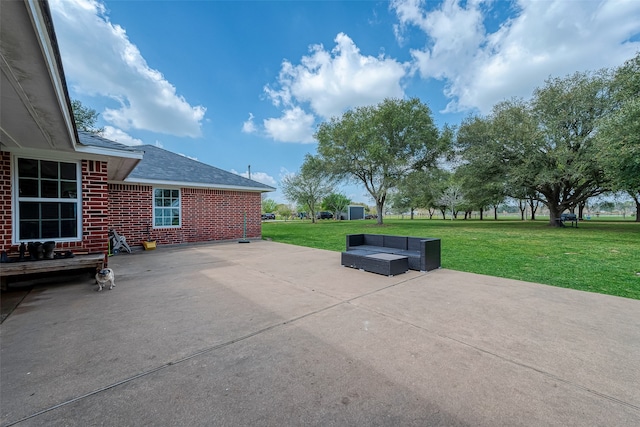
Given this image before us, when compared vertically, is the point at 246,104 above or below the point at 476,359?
above

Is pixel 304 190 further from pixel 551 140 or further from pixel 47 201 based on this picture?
pixel 47 201

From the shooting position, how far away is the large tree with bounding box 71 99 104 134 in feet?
58.7

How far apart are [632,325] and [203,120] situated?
19.8 meters

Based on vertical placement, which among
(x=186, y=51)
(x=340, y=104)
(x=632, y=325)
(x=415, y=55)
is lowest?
(x=632, y=325)

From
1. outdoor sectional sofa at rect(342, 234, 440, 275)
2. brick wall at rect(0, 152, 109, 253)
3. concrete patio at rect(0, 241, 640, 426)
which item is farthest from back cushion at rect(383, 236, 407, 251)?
brick wall at rect(0, 152, 109, 253)

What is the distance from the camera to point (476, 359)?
2.25 meters

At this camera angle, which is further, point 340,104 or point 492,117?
point 340,104

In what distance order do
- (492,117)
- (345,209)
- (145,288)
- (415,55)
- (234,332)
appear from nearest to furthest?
(234,332)
(145,288)
(415,55)
(492,117)
(345,209)

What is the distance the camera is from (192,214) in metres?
10.5

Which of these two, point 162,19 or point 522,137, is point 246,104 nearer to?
point 162,19

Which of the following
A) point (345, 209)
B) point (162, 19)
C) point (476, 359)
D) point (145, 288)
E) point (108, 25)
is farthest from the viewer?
point (345, 209)

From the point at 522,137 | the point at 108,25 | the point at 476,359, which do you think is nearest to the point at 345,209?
the point at 522,137

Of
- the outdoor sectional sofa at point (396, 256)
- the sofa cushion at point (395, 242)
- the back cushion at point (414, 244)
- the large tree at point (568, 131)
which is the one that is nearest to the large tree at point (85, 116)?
the outdoor sectional sofa at point (396, 256)

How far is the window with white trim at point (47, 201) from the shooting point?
4.85 m
